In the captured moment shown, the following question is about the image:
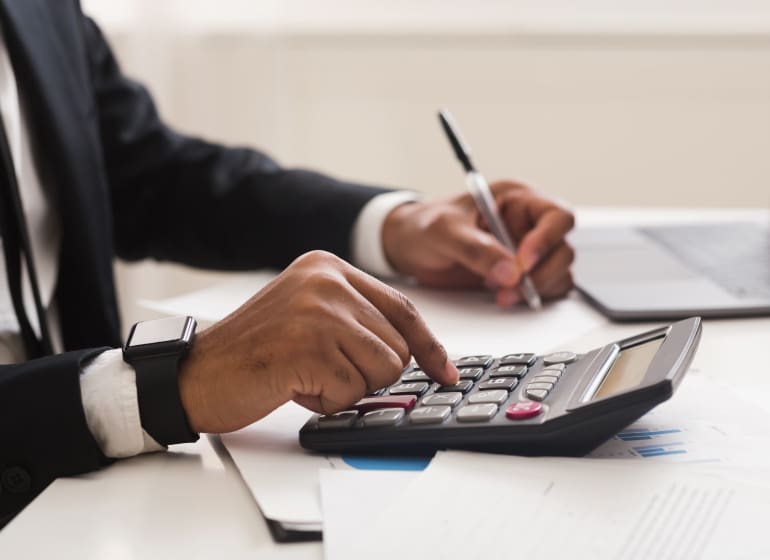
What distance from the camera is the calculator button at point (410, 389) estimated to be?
68 cm

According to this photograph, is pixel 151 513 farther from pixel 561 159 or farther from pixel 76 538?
pixel 561 159

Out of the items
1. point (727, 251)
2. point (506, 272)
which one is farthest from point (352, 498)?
point (727, 251)

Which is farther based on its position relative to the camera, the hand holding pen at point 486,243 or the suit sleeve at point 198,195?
the suit sleeve at point 198,195

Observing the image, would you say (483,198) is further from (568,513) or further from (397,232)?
(568,513)

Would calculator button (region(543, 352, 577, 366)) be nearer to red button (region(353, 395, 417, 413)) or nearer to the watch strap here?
red button (region(353, 395, 417, 413))

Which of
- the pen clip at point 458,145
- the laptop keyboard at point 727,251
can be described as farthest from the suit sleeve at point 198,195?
the laptop keyboard at point 727,251

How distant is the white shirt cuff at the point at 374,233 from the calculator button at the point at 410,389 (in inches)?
19.0

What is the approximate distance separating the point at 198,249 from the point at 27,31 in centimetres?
34

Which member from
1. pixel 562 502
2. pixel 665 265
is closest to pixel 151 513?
pixel 562 502

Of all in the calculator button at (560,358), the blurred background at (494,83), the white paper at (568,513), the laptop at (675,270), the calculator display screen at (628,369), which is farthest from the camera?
the blurred background at (494,83)

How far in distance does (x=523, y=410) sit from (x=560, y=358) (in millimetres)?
116

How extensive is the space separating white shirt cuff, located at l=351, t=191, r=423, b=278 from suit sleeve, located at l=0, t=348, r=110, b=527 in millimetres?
543

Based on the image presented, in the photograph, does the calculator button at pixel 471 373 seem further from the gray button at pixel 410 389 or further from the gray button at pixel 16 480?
the gray button at pixel 16 480

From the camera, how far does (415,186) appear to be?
247 cm
